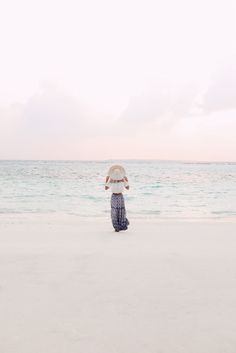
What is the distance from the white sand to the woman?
1760 mm

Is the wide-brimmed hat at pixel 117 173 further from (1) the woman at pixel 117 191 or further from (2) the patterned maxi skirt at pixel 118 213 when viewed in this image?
(2) the patterned maxi skirt at pixel 118 213

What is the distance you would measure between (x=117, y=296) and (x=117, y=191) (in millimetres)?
6093

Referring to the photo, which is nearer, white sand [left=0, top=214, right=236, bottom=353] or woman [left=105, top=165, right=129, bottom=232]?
white sand [left=0, top=214, right=236, bottom=353]

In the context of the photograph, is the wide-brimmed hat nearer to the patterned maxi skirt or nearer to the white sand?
the patterned maxi skirt

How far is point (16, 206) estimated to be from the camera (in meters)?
22.3

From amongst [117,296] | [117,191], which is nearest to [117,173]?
[117,191]

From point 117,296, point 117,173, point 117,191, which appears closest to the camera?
point 117,296

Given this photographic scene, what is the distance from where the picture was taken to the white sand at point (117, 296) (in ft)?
12.9

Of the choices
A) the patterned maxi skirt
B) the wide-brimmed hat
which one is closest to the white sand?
the patterned maxi skirt

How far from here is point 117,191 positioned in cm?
1123

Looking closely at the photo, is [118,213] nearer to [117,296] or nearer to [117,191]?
[117,191]

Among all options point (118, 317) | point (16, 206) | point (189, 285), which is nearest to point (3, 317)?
point (118, 317)

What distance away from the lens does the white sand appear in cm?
395

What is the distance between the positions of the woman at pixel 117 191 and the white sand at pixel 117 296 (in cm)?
176
